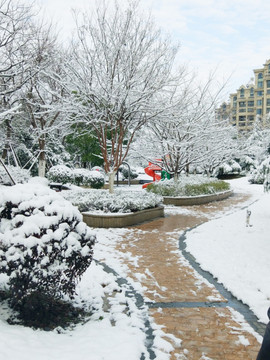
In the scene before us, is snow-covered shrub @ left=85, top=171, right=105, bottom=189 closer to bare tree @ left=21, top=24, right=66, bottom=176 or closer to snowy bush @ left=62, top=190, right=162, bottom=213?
bare tree @ left=21, top=24, right=66, bottom=176

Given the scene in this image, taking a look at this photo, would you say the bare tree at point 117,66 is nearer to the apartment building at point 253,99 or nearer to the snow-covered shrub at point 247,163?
the snow-covered shrub at point 247,163

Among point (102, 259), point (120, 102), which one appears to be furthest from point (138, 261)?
point (120, 102)

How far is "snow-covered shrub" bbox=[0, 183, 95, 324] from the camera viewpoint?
3.57 metres

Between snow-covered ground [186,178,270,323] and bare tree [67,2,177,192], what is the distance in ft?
16.2

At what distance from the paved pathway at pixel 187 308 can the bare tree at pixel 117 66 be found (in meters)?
5.42

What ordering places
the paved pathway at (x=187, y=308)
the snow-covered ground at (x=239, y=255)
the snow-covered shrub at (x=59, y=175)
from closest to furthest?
1. the paved pathway at (x=187, y=308)
2. the snow-covered ground at (x=239, y=255)
3. the snow-covered shrub at (x=59, y=175)

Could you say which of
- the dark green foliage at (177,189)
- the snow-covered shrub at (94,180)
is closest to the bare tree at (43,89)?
the snow-covered shrub at (94,180)

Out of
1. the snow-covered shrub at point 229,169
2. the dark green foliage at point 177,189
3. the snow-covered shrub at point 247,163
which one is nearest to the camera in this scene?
the dark green foliage at point 177,189

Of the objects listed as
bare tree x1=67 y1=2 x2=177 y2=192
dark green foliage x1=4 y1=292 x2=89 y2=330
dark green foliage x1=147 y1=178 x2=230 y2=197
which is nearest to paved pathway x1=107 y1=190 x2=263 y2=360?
dark green foliage x1=4 y1=292 x2=89 y2=330

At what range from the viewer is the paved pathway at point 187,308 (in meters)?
3.39

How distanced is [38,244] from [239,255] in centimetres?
463

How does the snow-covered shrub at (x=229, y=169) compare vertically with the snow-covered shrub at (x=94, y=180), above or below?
above

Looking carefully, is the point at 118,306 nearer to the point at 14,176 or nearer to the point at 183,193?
the point at 183,193

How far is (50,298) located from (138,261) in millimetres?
2980
